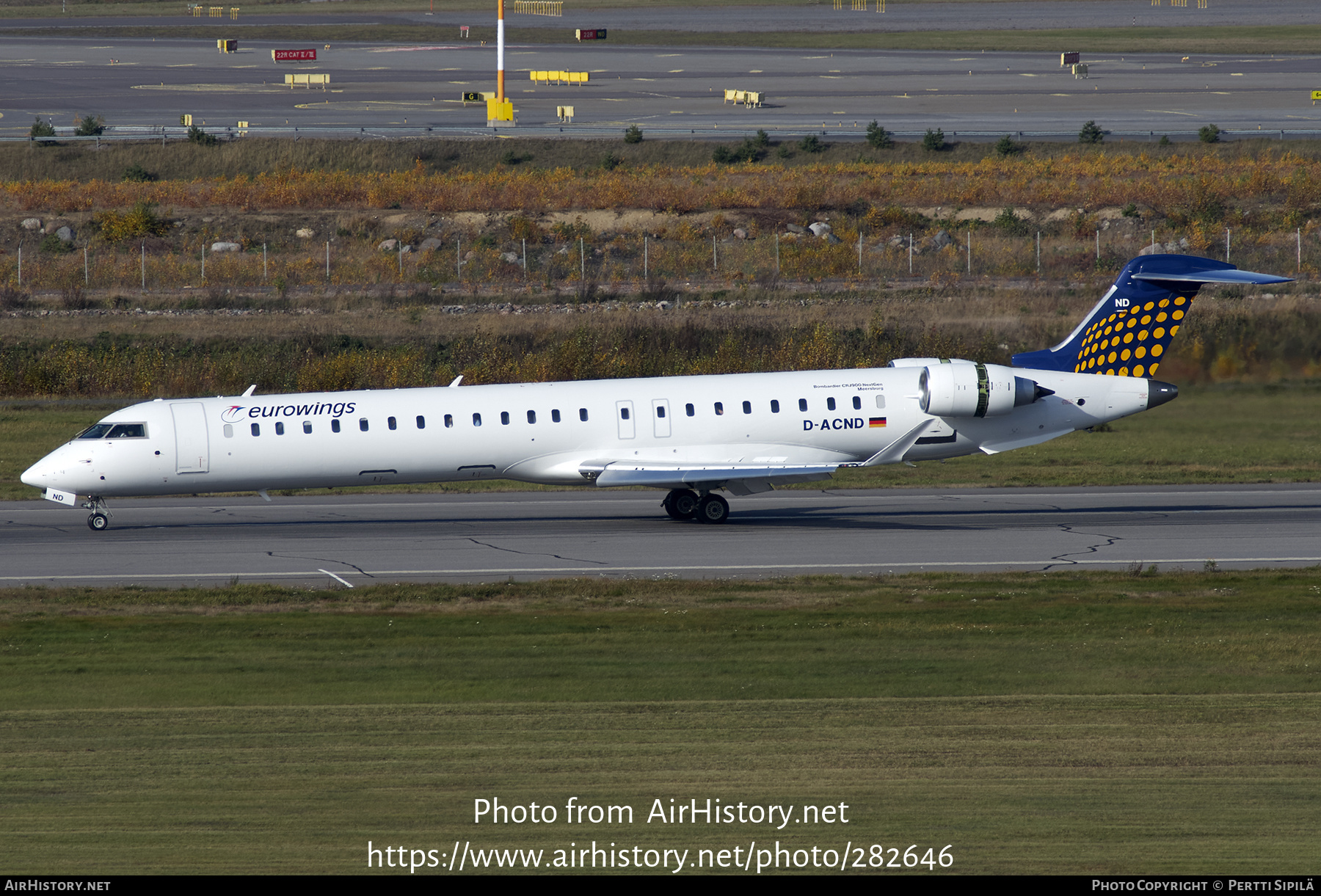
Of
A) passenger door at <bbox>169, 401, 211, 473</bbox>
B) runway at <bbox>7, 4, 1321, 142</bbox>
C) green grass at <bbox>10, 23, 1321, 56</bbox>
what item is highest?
green grass at <bbox>10, 23, 1321, 56</bbox>

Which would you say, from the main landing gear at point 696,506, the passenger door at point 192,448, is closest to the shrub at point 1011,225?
the main landing gear at point 696,506

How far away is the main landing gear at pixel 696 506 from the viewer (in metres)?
30.4

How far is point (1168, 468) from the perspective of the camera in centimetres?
3775

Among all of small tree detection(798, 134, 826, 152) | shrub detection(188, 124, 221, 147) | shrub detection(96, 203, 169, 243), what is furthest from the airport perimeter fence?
shrub detection(188, 124, 221, 147)

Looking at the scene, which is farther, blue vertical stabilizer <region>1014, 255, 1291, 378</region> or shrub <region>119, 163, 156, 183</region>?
shrub <region>119, 163, 156, 183</region>

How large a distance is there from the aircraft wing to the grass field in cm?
460

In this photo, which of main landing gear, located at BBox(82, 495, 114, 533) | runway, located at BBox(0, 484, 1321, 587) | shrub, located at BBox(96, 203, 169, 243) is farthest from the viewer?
shrub, located at BBox(96, 203, 169, 243)

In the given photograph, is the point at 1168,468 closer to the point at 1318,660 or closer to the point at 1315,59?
the point at 1318,660

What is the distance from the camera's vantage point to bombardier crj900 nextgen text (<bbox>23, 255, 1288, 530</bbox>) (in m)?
28.9

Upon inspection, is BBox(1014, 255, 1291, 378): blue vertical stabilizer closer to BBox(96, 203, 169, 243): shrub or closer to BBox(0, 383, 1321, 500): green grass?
BBox(0, 383, 1321, 500): green grass

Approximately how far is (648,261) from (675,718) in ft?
172

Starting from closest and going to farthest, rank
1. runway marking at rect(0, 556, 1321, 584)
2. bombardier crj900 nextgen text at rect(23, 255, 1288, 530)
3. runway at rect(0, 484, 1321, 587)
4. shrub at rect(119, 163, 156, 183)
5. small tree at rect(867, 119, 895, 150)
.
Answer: runway marking at rect(0, 556, 1321, 584)
runway at rect(0, 484, 1321, 587)
bombardier crj900 nextgen text at rect(23, 255, 1288, 530)
shrub at rect(119, 163, 156, 183)
small tree at rect(867, 119, 895, 150)

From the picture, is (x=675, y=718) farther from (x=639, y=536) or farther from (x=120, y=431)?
(x=120, y=431)

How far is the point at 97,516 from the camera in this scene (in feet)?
99.1
